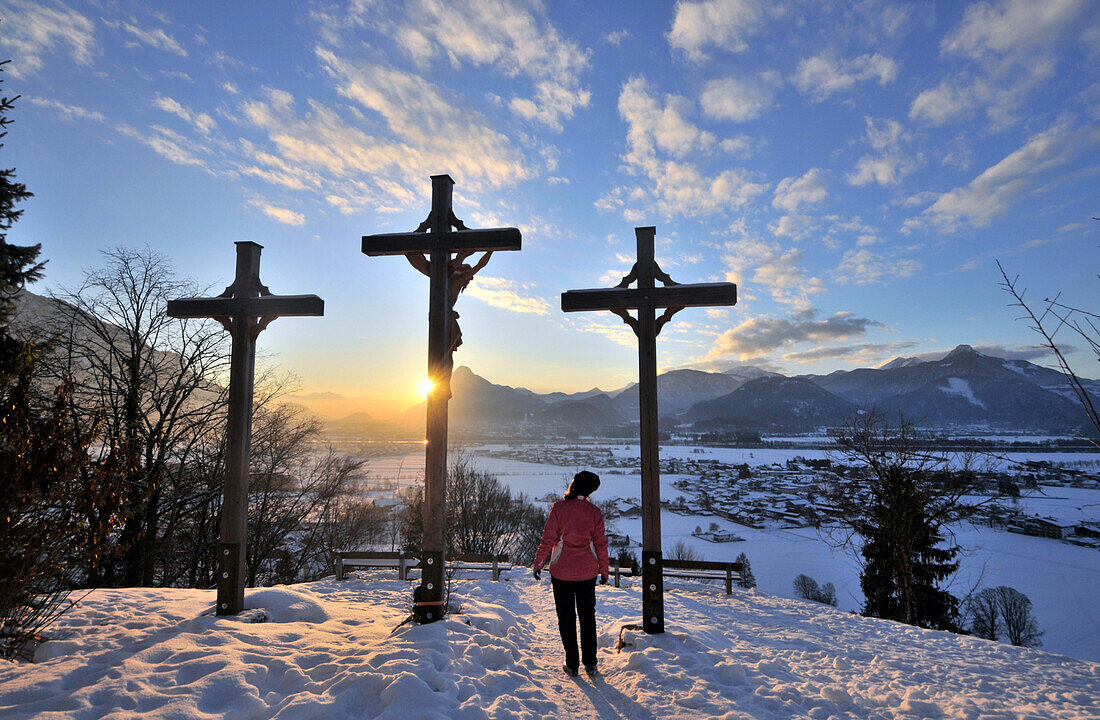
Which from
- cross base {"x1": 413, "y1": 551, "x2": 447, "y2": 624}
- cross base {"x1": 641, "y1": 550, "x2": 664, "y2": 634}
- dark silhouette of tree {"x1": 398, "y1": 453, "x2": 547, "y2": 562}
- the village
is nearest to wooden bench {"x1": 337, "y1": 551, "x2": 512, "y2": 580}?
cross base {"x1": 413, "y1": 551, "x2": 447, "y2": 624}

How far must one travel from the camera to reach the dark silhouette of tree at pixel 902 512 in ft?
46.2

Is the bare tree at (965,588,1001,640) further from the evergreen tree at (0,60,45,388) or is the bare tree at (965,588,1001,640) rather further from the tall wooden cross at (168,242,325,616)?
the evergreen tree at (0,60,45,388)

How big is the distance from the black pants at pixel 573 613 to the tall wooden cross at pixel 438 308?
126 centimetres

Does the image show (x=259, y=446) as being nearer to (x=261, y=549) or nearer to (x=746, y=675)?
(x=261, y=549)

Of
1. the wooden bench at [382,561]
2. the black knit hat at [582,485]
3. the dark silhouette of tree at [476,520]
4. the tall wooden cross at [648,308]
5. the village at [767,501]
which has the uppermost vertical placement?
the tall wooden cross at [648,308]

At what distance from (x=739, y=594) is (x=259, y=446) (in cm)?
1424

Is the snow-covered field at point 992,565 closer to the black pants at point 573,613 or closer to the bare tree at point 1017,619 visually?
the bare tree at point 1017,619

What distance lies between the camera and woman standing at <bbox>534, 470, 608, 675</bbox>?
14.2 ft

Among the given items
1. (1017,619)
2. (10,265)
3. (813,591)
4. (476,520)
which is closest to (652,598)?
(10,265)

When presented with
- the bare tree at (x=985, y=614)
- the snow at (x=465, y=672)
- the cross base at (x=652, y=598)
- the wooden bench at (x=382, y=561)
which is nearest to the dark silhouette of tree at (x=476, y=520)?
the wooden bench at (x=382, y=561)

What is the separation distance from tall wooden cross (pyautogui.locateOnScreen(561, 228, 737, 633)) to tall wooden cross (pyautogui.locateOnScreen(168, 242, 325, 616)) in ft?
11.5

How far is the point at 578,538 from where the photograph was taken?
172 inches

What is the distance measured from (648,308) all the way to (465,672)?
410cm

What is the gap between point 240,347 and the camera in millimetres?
6152
